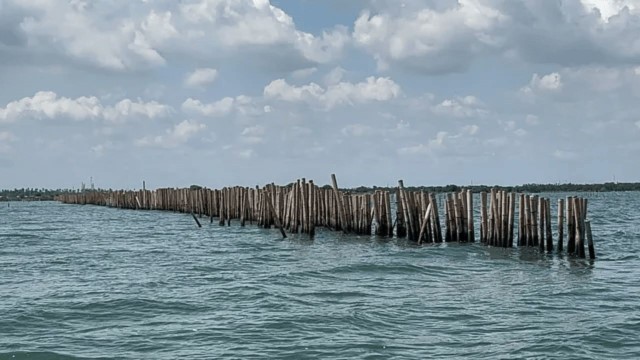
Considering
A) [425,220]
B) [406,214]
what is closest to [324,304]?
[425,220]

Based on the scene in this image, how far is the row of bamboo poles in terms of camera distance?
2234 cm

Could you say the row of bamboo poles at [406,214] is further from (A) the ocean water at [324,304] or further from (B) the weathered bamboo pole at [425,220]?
(A) the ocean water at [324,304]

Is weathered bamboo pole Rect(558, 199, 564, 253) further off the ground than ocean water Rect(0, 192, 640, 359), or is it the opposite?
weathered bamboo pole Rect(558, 199, 564, 253)

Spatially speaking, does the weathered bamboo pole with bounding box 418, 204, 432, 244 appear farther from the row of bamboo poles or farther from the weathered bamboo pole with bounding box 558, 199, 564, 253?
the weathered bamboo pole with bounding box 558, 199, 564, 253

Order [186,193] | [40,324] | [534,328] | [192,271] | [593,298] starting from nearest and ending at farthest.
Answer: [534,328] → [40,324] → [593,298] → [192,271] → [186,193]

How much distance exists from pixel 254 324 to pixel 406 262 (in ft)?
29.9

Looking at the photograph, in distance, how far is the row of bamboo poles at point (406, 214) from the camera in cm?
2234

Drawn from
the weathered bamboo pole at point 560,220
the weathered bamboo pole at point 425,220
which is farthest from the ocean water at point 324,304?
the weathered bamboo pole at point 425,220

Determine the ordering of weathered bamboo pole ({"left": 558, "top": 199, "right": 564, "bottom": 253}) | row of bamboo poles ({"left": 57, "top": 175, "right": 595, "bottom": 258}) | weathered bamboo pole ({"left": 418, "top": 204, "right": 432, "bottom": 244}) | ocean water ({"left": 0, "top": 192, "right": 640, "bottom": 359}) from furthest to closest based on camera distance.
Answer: weathered bamboo pole ({"left": 418, "top": 204, "right": 432, "bottom": 244}), row of bamboo poles ({"left": 57, "top": 175, "right": 595, "bottom": 258}), weathered bamboo pole ({"left": 558, "top": 199, "right": 564, "bottom": 253}), ocean water ({"left": 0, "top": 192, "right": 640, "bottom": 359})

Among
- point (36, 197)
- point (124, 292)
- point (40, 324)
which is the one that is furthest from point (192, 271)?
point (36, 197)

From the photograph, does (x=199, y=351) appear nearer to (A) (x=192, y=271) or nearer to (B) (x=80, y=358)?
(B) (x=80, y=358)

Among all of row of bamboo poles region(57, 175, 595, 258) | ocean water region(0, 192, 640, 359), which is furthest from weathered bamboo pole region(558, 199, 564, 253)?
ocean water region(0, 192, 640, 359)

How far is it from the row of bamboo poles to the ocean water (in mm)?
610

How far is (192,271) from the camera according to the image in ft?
68.0
